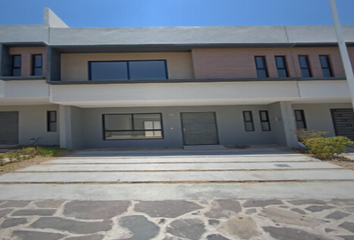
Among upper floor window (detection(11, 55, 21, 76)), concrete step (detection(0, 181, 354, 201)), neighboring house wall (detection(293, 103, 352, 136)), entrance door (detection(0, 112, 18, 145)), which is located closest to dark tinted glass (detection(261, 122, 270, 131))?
neighboring house wall (detection(293, 103, 352, 136))

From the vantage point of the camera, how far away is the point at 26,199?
3.42m

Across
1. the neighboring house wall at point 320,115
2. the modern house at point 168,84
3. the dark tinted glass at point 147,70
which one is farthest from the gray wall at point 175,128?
the neighboring house wall at point 320,115

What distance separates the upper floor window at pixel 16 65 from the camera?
9445mm

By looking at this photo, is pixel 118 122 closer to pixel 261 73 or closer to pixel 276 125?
pixel 261 73

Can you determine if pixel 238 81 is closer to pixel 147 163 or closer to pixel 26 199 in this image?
pixel 147 163

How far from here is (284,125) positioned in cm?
998

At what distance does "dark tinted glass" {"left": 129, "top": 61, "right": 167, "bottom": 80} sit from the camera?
402 inches

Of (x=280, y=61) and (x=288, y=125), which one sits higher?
(x=280, y=61)

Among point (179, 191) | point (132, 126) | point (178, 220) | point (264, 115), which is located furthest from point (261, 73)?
point (178, 220)

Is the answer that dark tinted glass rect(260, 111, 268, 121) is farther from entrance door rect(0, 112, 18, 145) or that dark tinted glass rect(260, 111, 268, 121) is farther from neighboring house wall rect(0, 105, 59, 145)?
entrance door rect(0, 112, 18, 145)

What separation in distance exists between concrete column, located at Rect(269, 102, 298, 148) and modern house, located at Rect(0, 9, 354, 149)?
6 centimetres

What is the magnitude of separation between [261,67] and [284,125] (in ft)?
12.4

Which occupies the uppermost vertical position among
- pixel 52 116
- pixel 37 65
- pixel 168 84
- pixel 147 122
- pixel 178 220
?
pixel 37 65

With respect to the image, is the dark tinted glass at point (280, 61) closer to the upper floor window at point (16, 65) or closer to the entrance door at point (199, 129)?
the entrance door at point (199, 129)
